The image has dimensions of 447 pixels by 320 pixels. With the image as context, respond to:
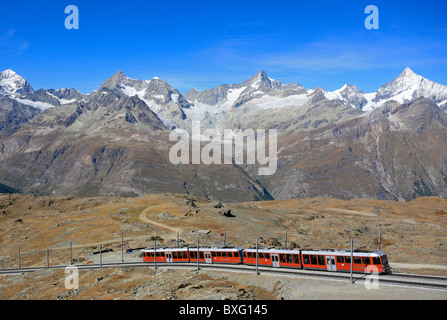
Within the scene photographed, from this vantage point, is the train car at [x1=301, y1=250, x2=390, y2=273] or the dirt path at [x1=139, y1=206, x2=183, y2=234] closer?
the train car at [x1=301, y1=250, x2=390, y2=273]

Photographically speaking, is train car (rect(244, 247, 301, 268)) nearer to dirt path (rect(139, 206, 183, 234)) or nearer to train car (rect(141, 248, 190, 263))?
train car (rect(141, 248, 190, 263))

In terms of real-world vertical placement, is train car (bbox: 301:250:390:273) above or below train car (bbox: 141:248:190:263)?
above

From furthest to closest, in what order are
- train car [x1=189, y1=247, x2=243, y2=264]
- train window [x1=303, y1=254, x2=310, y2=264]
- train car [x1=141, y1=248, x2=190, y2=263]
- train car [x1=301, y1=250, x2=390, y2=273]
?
train car [x1=141, y1=248, x2=190, y2=263]
train car [x1=189, y1=247, x2=243, y2=264]
train window [x1=303, y1=254, x2=310, y2=264]
train car [x1=301, y1=250, x2=390, y2=273]

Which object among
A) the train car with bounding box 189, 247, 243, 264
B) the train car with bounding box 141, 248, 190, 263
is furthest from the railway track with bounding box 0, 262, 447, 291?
the train car with bounding box 141, 248, 190, 263

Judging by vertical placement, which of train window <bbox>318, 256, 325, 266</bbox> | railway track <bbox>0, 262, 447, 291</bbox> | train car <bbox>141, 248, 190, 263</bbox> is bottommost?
train car <bbox>141, 248, 190, 263</bbox>

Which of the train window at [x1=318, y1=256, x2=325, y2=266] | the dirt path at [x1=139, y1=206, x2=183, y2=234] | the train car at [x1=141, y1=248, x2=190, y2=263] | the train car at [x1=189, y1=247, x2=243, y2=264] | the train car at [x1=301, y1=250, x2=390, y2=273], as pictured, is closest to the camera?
the train car at [x1=301, y1=250, x2=390, y2=273]

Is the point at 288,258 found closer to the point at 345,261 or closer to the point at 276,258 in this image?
the point at 276,258

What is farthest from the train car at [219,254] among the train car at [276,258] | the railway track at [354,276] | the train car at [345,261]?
the train car at [345,261]
